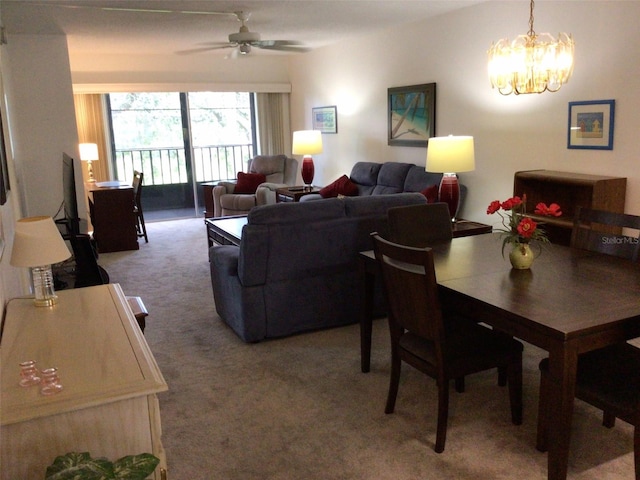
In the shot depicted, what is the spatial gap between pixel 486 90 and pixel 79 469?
15.6 feet

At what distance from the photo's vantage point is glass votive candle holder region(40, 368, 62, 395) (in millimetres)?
1438

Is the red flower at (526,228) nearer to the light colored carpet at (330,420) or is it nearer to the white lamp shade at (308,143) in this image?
the light colored carpet at (330,420)

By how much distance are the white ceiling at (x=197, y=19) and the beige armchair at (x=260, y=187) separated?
186 centimetres

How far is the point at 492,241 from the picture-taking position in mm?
3143

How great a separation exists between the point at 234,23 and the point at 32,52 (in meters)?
2.13

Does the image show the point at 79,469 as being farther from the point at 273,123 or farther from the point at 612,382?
the point at 273,123

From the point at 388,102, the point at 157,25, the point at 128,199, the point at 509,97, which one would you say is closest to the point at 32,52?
the point at 157,25

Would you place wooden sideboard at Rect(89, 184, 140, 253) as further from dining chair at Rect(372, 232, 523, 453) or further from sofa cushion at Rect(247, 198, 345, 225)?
dining chair at Rect(372, 232, 523, 453)

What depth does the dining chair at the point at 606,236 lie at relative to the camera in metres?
2.65

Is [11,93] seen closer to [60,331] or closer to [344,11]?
[344,11]

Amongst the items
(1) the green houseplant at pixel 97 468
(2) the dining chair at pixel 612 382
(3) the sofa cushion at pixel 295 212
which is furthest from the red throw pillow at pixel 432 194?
(1) the green houseplant at pixel 97 468

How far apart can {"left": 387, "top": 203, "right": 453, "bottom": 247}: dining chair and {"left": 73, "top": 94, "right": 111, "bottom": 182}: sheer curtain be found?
5.71 meters

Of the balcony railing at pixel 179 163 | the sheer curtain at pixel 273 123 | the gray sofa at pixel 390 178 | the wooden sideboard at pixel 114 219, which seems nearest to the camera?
the gray sofa at pixel 390 178

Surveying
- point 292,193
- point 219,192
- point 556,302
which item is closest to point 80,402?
point 556,302
